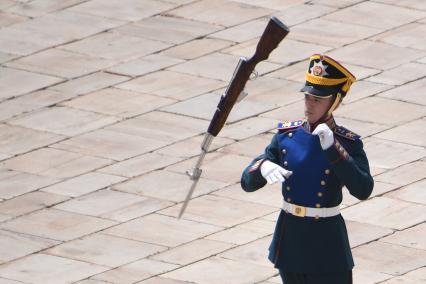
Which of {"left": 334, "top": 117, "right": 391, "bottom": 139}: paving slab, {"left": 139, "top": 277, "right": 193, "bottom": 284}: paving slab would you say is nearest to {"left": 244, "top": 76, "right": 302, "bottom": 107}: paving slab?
{"left": 334, "top": 117, "right": 391, "bottom": 139}: paving slab

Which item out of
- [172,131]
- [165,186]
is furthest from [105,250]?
[172,131]

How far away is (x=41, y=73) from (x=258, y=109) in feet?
8.63

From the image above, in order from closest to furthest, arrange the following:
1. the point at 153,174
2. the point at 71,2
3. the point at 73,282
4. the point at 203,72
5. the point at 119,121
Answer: the point at 73,282 → the point at 153,174 → the point at 119,121 → the point at 203,72 → the point at 71,2

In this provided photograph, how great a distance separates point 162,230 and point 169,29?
4.98 meters

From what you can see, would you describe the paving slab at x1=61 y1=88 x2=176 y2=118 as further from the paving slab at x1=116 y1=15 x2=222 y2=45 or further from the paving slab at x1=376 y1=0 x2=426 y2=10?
the paving slab at x1=376 y1=0 x2=426 y2=10

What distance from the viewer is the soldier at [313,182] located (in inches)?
354

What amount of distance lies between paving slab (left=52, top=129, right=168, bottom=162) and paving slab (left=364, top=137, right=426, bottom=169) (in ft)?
6.50

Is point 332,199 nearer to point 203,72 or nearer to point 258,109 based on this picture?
point 258,109

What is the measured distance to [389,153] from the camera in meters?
13.7

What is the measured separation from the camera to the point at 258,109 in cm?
1484

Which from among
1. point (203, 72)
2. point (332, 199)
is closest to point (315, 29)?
point (203, 72)

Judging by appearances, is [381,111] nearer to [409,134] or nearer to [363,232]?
[409,134]

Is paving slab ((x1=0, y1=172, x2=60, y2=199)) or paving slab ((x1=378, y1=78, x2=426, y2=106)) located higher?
paving slab ((x1=378, y1=78, x2=426, y2=106))

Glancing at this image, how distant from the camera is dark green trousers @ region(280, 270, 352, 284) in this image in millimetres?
9180
